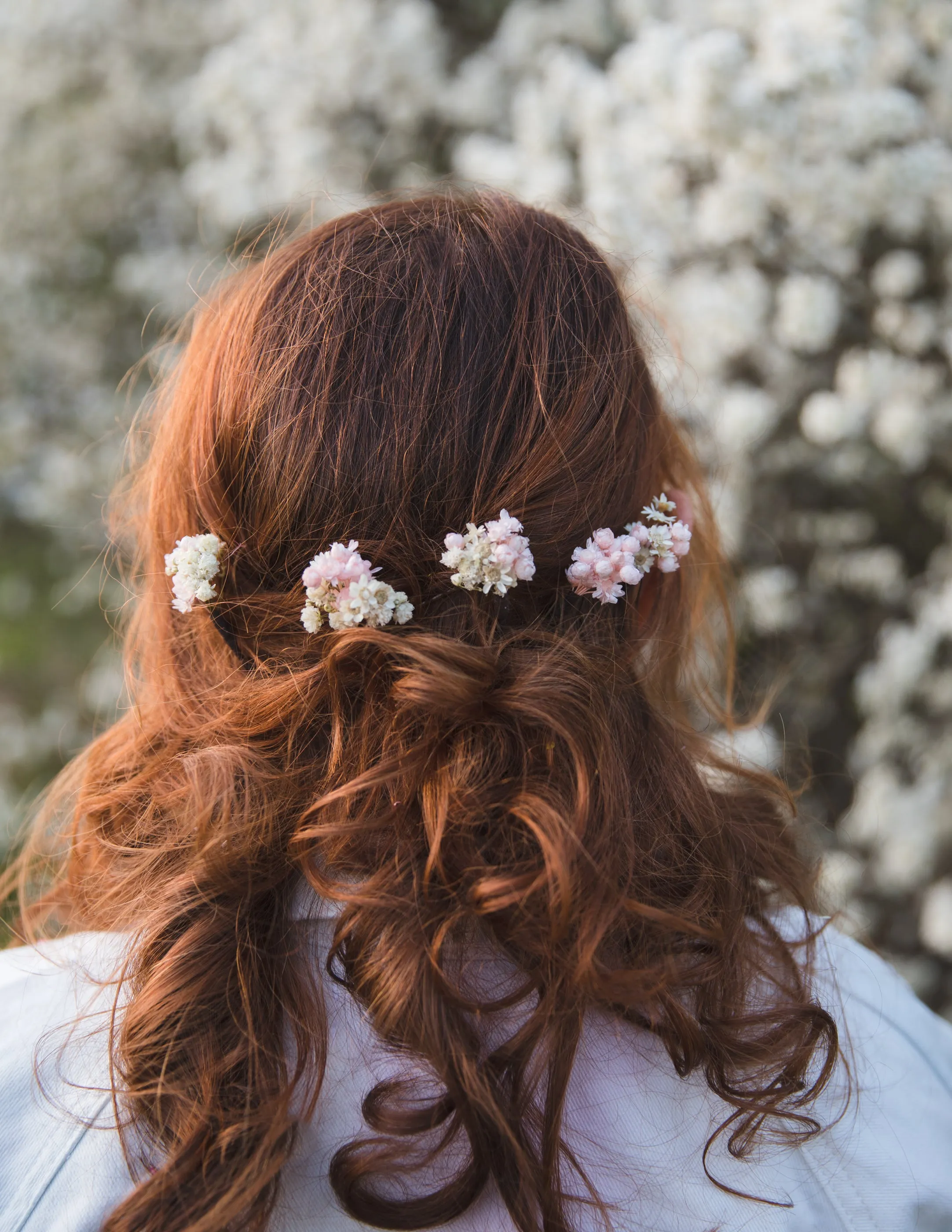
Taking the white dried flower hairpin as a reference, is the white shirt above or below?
below

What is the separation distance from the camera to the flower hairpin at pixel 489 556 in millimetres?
796

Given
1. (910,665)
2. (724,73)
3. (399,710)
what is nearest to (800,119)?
(724,73)

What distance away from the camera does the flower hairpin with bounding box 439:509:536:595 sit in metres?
0.80

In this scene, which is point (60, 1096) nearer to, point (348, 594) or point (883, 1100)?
point (348, 594)

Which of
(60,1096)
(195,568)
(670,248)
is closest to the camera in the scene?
(60,1096)

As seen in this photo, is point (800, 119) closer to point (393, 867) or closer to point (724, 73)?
point (724, 73)

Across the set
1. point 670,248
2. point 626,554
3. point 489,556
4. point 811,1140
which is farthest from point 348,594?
point 670,248

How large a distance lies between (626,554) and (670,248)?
1500mm

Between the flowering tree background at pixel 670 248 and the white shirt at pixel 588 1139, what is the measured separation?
62 cm

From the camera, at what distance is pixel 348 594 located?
0.80 m

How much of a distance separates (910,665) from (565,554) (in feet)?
4.43

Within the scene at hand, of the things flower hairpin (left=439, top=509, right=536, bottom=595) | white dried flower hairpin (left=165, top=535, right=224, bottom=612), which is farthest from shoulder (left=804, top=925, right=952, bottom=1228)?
white dried flower hairpin (left=165, top=535, right=224, bottom=612)

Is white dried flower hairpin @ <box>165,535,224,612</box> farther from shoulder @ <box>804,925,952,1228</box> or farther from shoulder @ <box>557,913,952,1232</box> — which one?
shoulder @ <box>804,925,952,1228</box>

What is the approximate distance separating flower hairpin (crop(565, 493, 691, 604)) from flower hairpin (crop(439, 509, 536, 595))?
3.0 inches
